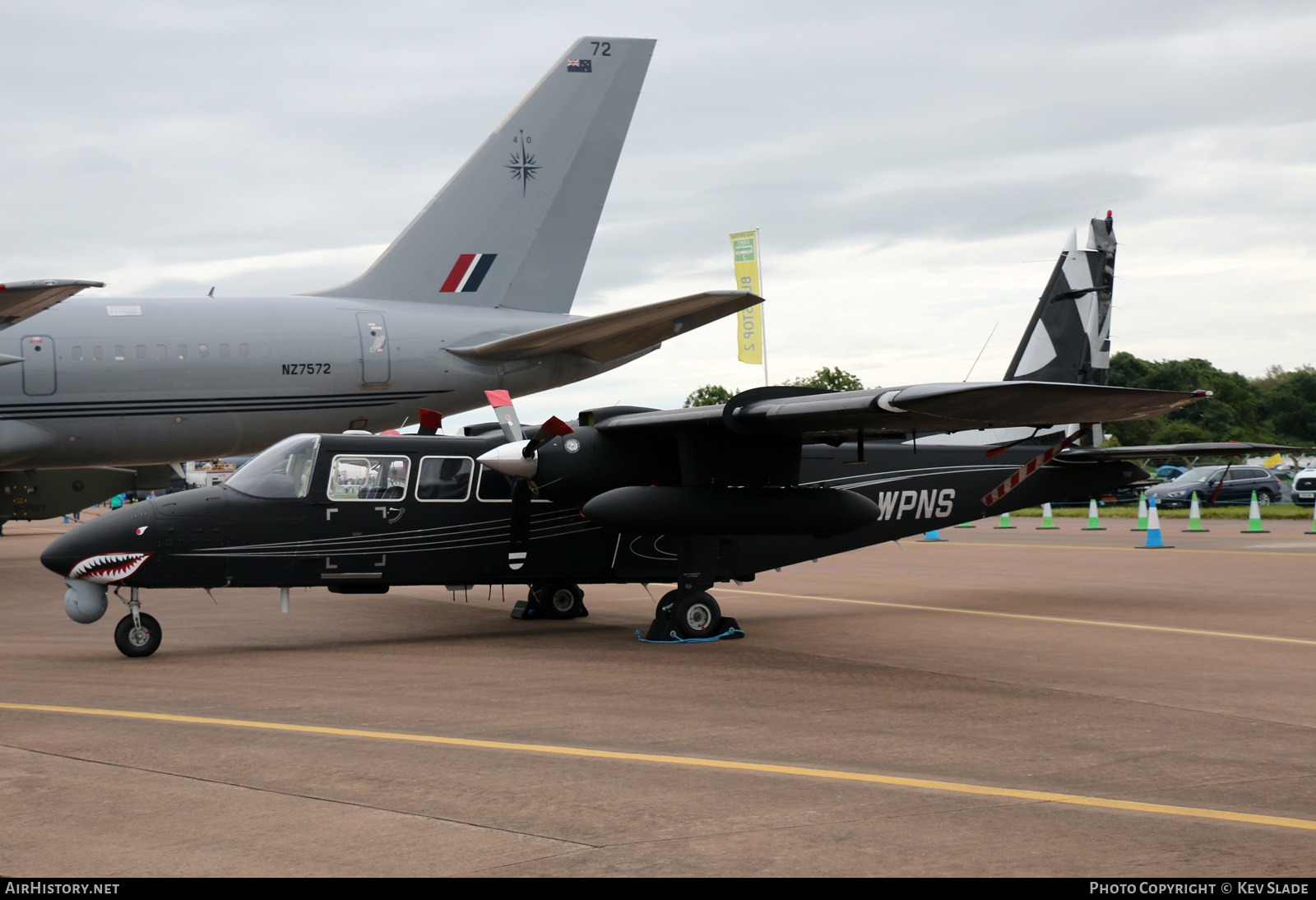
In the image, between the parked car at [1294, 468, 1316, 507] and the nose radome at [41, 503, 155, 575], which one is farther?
the parked car at [1294, 468, 1316, 507]

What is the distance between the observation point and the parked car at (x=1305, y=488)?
38594mm

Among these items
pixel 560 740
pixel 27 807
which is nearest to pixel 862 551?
pixel 560 740

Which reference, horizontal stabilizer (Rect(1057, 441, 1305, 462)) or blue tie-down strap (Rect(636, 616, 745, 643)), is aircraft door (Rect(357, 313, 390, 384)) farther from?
horizontal stabilizer (Rect(1057, 441, 1305, 462))

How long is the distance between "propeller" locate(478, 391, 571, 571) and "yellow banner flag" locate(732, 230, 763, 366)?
24697 millimetres

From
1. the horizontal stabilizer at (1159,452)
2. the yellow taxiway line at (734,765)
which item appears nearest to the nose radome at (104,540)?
the yellow taxiway line at (734,765)

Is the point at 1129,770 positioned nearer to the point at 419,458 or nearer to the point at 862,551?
the point at 419,458

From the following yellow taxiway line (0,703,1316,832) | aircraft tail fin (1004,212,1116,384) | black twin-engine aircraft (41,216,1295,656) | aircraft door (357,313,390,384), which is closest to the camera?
yellow taxiway line (0,703,1316,832)

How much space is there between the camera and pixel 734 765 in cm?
678

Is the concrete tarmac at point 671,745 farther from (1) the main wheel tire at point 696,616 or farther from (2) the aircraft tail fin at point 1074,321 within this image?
(2) the aircraft tail fin at point 1074,321

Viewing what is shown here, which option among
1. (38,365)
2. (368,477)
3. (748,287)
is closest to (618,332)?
(368,477)

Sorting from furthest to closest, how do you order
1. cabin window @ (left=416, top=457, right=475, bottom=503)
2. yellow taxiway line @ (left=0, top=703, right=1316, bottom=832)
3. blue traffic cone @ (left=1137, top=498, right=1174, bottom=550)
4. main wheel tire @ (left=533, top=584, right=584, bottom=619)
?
blue traffic cone @ (left=1137, top=498, right=1174, bottom=550), main wheel tire @ (left=533, top=584, right=584, bottom=619), cabin window @ (left=416, top=457, right=475, bottom=503), yellow taxiway line @ (left=0, top=703, right=1316, bottom=832)

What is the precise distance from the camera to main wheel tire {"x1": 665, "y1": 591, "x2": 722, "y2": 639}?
12.9 meters

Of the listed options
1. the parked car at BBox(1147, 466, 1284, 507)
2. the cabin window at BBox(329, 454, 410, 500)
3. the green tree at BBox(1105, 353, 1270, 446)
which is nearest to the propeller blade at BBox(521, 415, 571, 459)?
the cabin window at BBox(329, 454, 410, 500)

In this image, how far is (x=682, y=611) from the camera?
12.9m
